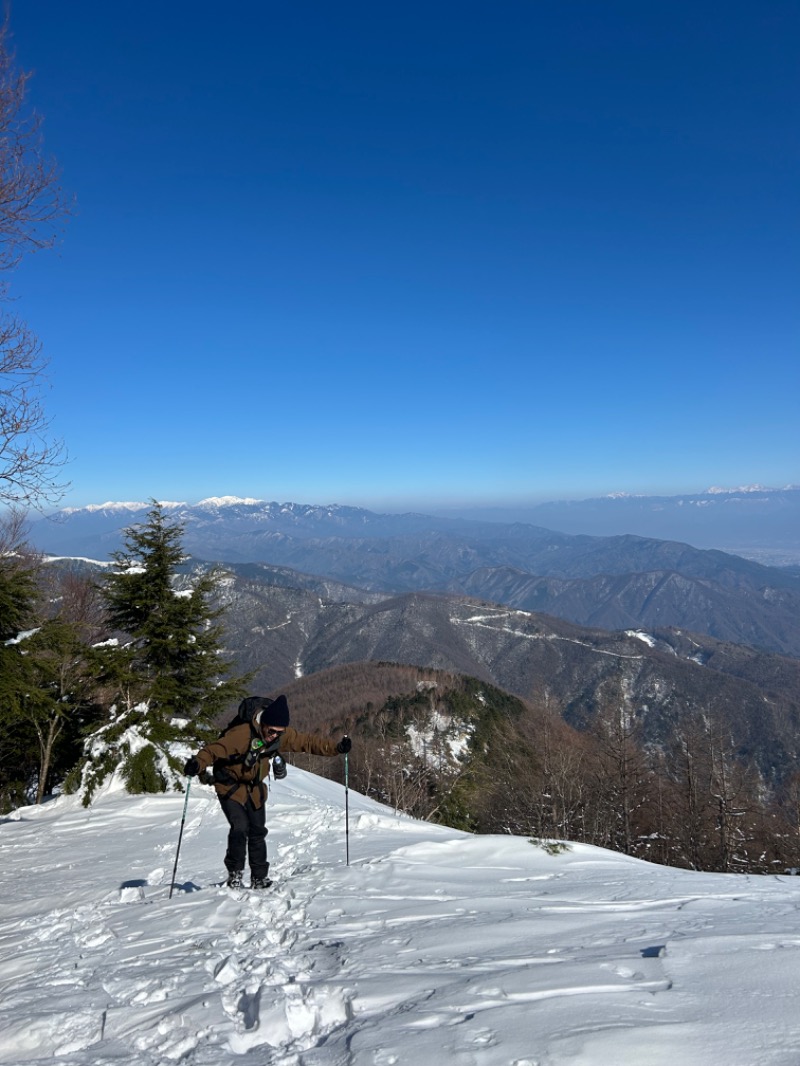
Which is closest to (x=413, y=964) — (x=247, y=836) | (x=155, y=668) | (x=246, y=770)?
(x=246, y=770)

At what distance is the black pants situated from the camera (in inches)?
269

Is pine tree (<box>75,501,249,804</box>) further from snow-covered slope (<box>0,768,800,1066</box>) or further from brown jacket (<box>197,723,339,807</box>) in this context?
brown jacket (<box>197,723,339,807</box>)

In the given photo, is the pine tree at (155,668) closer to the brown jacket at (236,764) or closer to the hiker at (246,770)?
the hiker at (246,770)

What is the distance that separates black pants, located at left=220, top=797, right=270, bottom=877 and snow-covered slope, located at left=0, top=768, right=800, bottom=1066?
1.08 ft

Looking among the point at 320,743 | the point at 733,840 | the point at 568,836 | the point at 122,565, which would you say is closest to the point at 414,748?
the point at 568,836

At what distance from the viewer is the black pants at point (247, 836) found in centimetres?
683

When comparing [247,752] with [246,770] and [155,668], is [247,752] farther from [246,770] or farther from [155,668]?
[155,668]

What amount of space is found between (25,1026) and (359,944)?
2.38 metres

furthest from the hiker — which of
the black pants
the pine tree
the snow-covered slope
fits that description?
the pine tree

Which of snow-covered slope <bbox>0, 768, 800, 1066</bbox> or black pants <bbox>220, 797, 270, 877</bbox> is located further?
black pants <bbox>220, 797, 270, 877</bbox>

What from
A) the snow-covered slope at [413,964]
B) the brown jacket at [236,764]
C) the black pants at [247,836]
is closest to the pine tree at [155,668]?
the snow-covered slope at [413,964]

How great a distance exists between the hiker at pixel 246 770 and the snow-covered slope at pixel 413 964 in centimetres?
40

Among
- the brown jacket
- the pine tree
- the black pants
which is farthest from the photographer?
the pine tree

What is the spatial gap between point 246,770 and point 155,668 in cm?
1175
